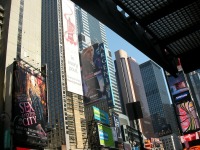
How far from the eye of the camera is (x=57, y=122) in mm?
139125

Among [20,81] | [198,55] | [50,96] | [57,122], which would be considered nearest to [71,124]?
[57,122]

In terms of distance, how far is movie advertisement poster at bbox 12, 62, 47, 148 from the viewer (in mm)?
41875

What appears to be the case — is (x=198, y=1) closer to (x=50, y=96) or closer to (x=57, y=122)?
(x=57, y=122)

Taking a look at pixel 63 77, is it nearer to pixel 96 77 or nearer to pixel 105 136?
pixel 96 77

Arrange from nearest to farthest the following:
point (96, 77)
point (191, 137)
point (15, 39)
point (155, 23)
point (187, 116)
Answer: point (155, 23) → point (191, 137) → point (187, 116) → point (15, 39) → point (96, 77)

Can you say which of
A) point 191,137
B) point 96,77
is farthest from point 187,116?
point 96,77

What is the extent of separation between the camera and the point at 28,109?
145 ft

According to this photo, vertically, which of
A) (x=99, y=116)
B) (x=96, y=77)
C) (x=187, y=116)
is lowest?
(x=187, y=116)

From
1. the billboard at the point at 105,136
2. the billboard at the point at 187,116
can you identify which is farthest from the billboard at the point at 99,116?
the billboard at the point at 187,116

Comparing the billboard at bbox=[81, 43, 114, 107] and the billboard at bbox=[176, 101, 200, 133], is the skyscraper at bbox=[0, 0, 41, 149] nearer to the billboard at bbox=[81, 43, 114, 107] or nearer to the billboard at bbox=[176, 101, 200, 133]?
the billboard at bbox=[176, 101, 200, 133]

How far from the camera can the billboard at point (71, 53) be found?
97.4 metres

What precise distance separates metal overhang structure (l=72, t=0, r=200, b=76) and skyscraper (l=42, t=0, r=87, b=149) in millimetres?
89884

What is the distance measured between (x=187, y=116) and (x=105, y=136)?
1833 inches

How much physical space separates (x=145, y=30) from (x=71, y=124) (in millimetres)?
135793
